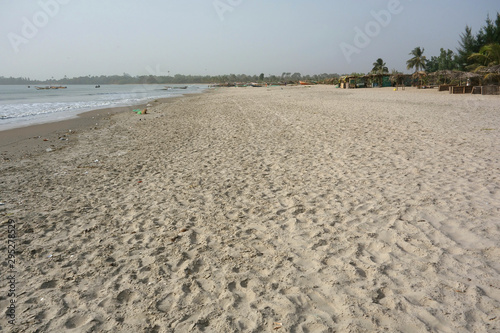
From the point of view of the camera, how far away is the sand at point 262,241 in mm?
2377

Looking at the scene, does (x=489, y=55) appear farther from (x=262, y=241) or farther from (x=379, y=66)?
(x=379, y=66)

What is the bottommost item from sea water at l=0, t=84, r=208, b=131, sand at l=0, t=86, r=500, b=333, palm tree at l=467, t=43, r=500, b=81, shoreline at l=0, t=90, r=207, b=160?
sand at l=0, t=86, r=500, b=333

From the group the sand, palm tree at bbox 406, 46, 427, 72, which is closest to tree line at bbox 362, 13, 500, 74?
palm tree at bbox 406, 46, 427, 72

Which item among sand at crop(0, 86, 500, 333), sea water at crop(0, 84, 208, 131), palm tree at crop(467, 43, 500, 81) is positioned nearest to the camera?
sand at crop(0, 86, 500, 333)

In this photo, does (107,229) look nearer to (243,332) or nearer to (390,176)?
(243,332)

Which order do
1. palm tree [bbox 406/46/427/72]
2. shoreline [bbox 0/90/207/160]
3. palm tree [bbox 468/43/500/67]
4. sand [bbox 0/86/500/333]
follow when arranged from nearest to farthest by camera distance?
sand [bbox 0/86/500/333]
shoreline [bbox 0/90/207/160]
palm tree [bbox 468/43/500/67]
palm tree [bbox 406/46/427/72]

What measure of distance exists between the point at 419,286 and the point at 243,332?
151 centimetres

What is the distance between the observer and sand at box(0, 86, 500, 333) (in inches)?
93.6

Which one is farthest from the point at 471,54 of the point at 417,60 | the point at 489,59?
the point at 417,60

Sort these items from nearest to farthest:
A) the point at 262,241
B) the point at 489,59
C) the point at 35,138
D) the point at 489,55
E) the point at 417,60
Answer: the point at 262,241 < the point at 35,138 < the point at 489,55 < the point at 489,59 < the point at 417,60

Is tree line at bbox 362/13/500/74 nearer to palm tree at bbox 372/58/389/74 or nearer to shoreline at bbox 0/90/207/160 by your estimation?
palm tree at bbox 372/58/389/74

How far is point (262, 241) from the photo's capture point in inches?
135

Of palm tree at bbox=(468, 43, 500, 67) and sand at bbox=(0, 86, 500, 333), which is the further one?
palm tree at bbox=(468, 43, 500, 67)

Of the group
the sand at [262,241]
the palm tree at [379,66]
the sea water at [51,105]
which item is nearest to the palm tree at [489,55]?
the sand at [262,241]
